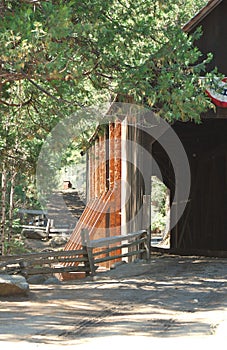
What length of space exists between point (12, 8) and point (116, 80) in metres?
1.86

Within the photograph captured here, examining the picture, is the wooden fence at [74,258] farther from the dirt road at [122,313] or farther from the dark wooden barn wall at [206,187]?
the dark wooden barn wall at [206,187]

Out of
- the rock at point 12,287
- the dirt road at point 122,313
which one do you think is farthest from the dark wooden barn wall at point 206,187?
the rock at point 12,287

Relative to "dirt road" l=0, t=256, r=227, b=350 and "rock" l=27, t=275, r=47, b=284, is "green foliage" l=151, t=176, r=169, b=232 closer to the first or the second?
"dirt road" l=0, t=256, r=227, b=350

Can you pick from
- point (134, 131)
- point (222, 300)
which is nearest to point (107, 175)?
point (134, 131)

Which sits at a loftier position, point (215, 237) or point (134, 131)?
point (134, 131)

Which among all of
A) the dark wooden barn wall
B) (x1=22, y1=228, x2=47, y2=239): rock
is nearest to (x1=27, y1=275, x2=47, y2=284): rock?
the dark wooden barn wall

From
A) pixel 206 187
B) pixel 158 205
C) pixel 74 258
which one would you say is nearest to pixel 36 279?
pixel 74 258

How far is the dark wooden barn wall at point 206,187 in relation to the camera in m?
21.2

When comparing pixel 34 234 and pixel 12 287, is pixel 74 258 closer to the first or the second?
pixel 12 287

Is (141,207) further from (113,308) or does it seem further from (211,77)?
(113,308)

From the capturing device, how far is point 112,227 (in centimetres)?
A: 1784

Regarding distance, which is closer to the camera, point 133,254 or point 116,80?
point 116,80

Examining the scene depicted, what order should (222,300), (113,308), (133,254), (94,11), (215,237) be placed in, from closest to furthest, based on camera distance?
(113,308) < (222,300) < (94,11) < (133,254) < (215,237)

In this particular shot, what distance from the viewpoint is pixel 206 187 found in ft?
72.4
